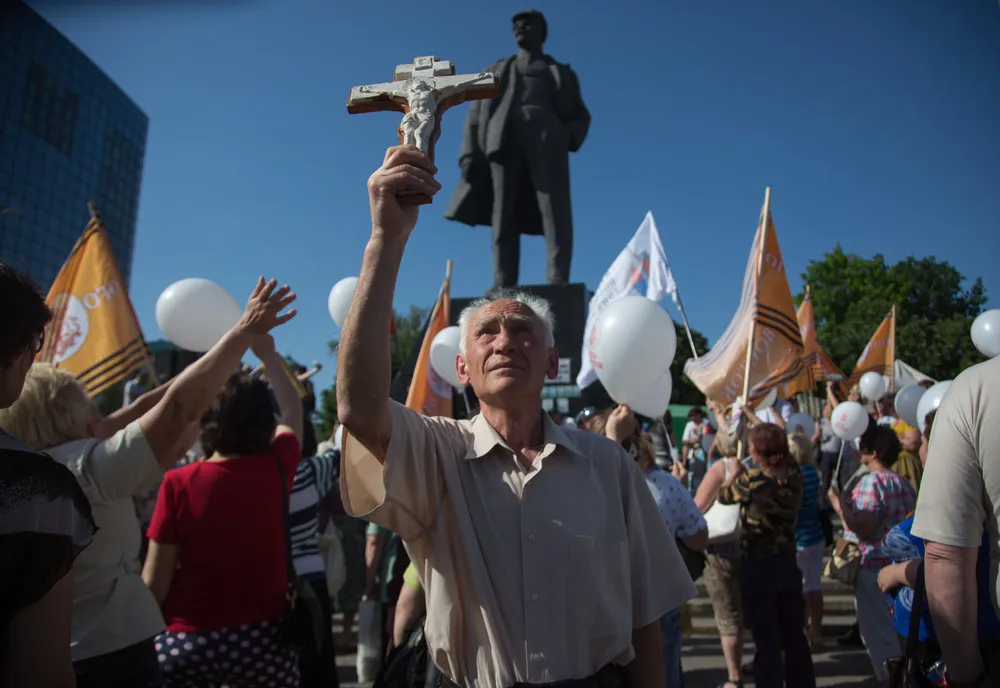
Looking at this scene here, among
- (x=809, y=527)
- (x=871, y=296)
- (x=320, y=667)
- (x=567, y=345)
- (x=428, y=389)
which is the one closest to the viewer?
(x=320, y=667)

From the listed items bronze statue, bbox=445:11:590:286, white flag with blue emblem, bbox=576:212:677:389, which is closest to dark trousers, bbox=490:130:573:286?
bronze statue, bbox=445:11:590:286

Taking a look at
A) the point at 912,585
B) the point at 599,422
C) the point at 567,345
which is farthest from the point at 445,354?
the point at 912,585

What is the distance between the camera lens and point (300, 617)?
2721mm

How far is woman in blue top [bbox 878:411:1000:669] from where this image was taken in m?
2.12

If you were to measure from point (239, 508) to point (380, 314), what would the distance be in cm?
160

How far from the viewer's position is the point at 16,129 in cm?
4878

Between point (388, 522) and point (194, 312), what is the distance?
340 centimetres

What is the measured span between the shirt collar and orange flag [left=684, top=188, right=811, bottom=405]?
4.50 metres

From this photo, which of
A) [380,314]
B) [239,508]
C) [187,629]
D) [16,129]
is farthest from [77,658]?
[16,129]

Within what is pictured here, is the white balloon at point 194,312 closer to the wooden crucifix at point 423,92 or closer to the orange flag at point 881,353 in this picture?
the wooden crucifix at point 423,92

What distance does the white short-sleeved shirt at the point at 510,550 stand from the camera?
164cm

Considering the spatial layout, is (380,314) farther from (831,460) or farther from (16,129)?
(16,129)

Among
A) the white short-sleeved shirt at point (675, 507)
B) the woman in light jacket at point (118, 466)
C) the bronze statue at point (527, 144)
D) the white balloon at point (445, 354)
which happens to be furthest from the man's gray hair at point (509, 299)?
the bronze statue at point (527, 144)

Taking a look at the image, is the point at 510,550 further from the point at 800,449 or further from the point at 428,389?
the point at 800,449
